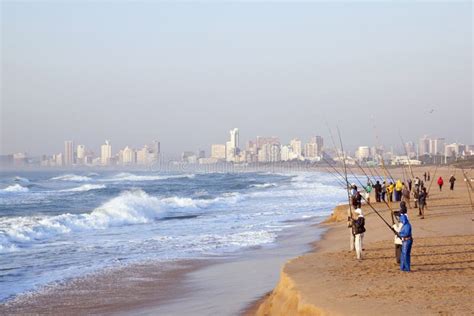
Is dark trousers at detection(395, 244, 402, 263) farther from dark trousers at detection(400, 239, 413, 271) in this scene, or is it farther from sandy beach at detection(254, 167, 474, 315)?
dark trousers at detection(400, 239, 413, 271)

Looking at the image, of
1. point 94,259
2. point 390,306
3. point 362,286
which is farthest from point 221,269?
point 390,306

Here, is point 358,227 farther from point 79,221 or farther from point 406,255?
point 79,221

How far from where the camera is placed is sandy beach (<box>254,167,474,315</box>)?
7270 mm

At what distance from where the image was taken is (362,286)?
28.1ft

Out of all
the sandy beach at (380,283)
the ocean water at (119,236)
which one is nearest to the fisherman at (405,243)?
the sandy beach at (380,283)

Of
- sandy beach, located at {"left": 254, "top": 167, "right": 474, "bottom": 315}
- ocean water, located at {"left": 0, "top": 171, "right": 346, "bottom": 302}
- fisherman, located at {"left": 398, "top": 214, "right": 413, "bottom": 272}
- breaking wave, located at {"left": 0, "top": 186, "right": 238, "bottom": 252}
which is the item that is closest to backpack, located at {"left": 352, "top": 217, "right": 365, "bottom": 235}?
sandy beach, located at {"left": 254, "top": 167, "right": 474, "bottom": 315}

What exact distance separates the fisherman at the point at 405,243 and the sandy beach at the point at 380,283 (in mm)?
137

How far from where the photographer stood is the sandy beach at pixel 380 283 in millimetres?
7270

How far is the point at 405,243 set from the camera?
965cm

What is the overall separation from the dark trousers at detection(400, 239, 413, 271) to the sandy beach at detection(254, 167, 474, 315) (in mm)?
122

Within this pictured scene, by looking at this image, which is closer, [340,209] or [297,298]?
[297,298]

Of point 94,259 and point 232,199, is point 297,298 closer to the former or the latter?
point 94,259

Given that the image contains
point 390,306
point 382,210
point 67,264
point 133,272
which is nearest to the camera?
point 390,306

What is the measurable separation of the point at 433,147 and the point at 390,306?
88.1 meters
